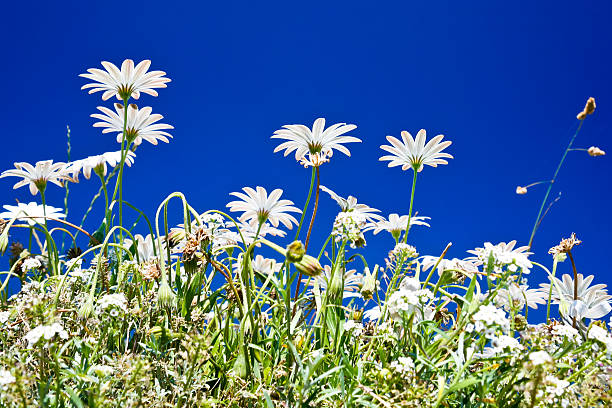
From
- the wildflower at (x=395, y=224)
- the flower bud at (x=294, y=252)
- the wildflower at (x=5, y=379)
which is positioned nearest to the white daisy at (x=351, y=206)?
the wildflower at (x=395, y=224)

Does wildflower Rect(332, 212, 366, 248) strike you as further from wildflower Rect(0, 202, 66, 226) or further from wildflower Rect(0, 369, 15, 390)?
wildflower Rect(0, 202, 66, 226)

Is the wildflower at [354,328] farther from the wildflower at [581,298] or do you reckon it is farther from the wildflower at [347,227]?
the wildflower at [581,298]

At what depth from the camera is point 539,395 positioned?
105 cm

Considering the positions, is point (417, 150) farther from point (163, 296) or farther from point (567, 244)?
point (163, 296)

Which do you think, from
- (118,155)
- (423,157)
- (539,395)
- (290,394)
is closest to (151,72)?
(118,155)

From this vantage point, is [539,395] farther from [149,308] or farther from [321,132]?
[321,132]

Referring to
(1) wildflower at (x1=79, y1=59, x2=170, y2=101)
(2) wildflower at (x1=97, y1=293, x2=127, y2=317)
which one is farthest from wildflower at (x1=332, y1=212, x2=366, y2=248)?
Answer: (1) wildflower at (x1=79, y1=59, x2=170, y2=101)

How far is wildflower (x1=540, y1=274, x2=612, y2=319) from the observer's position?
190 centimetres

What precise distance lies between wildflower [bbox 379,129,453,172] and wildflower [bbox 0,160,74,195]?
170cm

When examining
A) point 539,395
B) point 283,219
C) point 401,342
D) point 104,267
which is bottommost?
point 539,395

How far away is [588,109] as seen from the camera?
1.81m

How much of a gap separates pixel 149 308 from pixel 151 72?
3.76 feet

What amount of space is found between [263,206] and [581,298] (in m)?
1.57

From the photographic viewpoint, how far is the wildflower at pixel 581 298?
1896 mm
